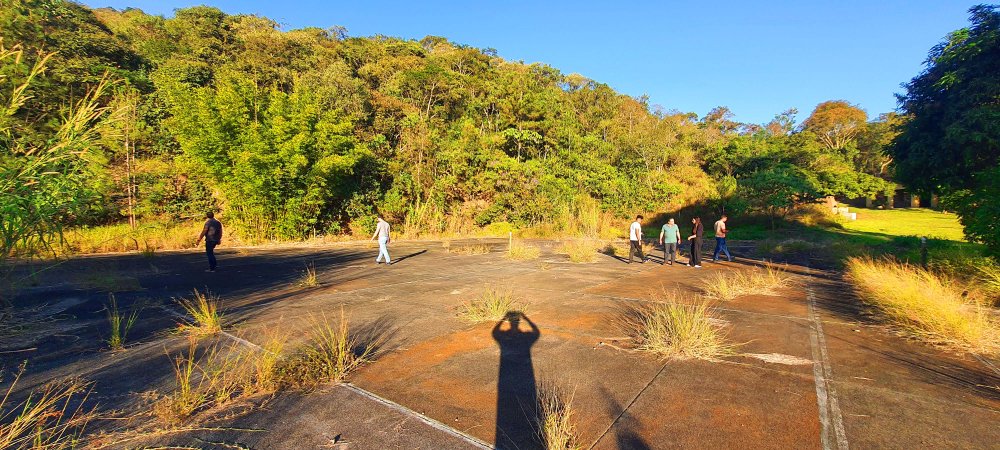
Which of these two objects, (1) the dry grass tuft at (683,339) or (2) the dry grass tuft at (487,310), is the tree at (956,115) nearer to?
(1) the dry grass tuft at (683,339)

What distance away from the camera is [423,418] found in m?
3.57

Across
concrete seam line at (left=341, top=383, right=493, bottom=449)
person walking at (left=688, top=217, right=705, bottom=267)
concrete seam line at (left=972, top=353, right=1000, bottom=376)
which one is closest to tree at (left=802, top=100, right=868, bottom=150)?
person walking at (left=688, top=217, right=705, bottom=267)

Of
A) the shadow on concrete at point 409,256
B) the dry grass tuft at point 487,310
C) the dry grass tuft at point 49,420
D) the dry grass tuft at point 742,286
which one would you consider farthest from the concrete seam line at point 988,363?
the shadow on concrete at point 409,256

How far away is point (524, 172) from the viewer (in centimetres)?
2667

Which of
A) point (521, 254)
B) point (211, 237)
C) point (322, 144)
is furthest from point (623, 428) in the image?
point (322, 144)

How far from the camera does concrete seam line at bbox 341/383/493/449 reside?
3.22 metres

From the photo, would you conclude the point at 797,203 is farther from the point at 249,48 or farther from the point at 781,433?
the point at 249,48

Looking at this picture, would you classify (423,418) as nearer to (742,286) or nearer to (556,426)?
(556,426)

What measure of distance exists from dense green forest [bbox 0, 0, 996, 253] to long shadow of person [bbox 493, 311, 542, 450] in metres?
4.89

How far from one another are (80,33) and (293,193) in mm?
16471

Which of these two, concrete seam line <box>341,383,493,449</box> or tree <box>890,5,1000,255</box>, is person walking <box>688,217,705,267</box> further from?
concrete seam line <box>341,383,493,449</box>

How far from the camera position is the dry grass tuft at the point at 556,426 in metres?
2.99

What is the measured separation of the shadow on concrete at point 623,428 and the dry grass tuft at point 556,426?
0.32 meters

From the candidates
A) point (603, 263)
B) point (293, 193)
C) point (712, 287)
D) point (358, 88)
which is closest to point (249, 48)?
point (358, 88)
